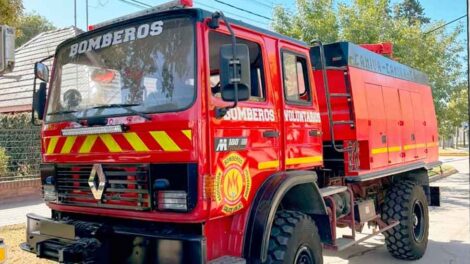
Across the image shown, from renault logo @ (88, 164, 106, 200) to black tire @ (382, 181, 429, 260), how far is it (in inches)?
167

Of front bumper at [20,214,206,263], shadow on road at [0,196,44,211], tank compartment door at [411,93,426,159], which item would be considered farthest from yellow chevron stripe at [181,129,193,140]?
shadow on road at [0,196,44,211]

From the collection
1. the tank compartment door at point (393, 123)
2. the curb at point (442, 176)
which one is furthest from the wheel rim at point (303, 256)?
the curb at point (442, 176)

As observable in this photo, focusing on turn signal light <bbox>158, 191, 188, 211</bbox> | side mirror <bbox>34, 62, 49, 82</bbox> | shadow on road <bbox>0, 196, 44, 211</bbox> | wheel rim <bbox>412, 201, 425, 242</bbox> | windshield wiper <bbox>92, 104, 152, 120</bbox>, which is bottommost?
wheel rim <bbox>412, 201, 425, 242</bbox>

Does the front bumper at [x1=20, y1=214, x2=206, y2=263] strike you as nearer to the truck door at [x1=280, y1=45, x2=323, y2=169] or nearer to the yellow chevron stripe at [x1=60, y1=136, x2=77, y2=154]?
the yellow chevron stripe at [x1=60, y1=136, x2=77, y2=154]

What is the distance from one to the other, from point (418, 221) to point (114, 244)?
4.91 meters

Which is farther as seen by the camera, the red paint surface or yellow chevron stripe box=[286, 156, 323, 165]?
yellow chevron stripe box=[286, 156, 323, 165]

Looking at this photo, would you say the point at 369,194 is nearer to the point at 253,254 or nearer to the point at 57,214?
the point at 253,254

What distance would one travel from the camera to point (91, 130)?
11.5 ft

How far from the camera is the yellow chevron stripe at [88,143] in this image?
355cm

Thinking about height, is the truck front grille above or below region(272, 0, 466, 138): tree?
below

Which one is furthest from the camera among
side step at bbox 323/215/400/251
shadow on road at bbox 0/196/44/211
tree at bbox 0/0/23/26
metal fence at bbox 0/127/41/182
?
metal fence at bbox 0/127/41/182

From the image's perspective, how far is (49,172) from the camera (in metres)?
3.98

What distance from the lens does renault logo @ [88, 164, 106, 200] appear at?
3.45 m

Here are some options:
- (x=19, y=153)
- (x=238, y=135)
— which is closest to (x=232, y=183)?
(x=238, y=135)
